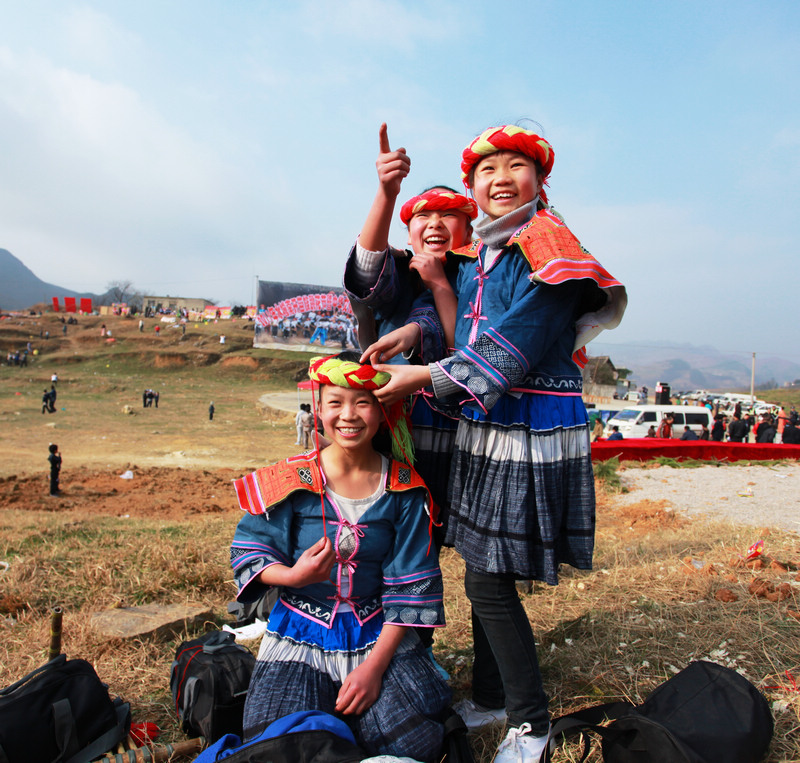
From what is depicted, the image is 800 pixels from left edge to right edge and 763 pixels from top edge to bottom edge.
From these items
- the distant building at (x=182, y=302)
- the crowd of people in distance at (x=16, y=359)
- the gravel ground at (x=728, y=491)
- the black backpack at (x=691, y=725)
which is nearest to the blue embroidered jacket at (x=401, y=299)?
the black backpack at (x=691, y=725)

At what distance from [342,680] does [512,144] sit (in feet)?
6.48

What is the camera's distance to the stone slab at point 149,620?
119 inches

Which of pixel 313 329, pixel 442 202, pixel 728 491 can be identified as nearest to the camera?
pixel 442 202

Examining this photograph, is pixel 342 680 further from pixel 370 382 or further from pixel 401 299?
pixel 401 299

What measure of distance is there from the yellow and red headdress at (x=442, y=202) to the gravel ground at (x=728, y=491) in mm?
5984

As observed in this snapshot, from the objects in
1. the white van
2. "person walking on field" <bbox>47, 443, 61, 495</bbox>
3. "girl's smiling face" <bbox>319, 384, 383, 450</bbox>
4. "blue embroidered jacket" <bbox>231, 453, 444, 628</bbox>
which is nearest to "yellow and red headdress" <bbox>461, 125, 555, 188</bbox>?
"girl's smiling face" <bbox>319, 384, 383, 450</bbox>

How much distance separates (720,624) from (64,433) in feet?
64.2

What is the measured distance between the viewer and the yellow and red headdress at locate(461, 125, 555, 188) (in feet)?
6.56

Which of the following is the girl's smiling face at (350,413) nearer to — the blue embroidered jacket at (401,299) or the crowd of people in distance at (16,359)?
the blue embroidered jacket at (401,299)

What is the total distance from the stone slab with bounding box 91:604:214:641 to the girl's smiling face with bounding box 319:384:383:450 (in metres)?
1.80

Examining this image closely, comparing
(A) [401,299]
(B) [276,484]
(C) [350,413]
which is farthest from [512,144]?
(B) [276,484]

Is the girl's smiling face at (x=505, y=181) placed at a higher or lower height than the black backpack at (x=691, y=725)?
higher

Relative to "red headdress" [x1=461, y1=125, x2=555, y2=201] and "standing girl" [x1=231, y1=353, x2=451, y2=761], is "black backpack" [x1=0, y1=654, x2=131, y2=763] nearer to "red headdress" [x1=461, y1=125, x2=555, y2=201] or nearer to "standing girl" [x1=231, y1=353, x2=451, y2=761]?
"standing girl" [x1=231, y1=353, x2=451, y2=761]

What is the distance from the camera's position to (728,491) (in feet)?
28.4
